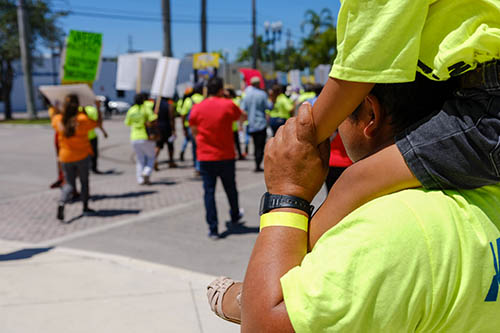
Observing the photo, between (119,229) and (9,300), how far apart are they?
8.32ft

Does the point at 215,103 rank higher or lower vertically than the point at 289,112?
higher

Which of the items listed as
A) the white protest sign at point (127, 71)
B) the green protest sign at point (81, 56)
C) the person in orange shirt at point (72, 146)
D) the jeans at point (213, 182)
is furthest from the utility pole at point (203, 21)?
the jeans at point (213, 182)

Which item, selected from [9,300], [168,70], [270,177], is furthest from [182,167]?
[270,177]

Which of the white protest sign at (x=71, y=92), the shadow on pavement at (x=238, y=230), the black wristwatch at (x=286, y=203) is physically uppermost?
the black wristwatch at (x=286, y=203)

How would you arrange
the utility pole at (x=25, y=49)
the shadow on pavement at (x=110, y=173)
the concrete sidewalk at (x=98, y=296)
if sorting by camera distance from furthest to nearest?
the utility pole at (x=25, y=49) < the shadow on pavement at (x=110, y=173) < the concrete sidewalk at (x=98, y=296)

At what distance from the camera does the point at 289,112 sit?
35.8 ft

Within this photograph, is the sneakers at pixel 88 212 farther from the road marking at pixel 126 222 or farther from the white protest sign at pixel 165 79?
the white protest sign at pixel 165 79

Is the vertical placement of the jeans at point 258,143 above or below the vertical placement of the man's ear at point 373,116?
below

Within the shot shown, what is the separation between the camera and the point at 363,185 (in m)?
1.02

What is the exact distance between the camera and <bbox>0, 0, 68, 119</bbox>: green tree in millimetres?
35000

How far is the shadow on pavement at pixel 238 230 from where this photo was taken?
20.4 ft

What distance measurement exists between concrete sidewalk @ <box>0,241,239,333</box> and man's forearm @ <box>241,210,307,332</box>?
8.46 ft

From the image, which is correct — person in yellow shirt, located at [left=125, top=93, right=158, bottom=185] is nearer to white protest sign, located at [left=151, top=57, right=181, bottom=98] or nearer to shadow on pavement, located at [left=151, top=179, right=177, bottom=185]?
shadow on pavement, located at [left=151, top=179, right=177, bottom=185]

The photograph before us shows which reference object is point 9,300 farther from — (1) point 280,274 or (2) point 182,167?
(2) point 182,167
